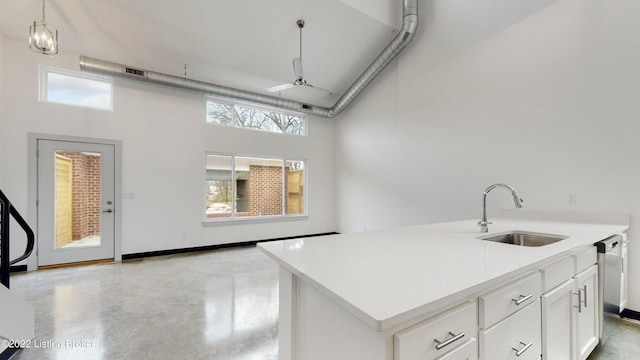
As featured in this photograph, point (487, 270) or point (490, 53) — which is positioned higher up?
point (490, 53)

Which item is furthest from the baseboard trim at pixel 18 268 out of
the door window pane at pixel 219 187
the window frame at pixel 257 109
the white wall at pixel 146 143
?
the window frame at pixel 257 109

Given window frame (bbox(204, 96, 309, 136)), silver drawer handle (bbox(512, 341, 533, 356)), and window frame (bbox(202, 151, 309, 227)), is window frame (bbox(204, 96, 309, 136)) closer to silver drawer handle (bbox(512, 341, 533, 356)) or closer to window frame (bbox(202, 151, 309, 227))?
window frame (bbox(202, 151, 309, 227))

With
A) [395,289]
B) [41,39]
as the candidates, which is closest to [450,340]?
[395,289]

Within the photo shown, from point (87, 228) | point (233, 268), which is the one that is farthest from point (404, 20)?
point (87, 228)

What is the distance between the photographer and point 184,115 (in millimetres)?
5148

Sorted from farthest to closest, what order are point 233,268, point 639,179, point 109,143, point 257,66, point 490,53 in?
1. point 257,66
2. point 109,143
3. point 233,268
4. point 490,53
5. point 639,179

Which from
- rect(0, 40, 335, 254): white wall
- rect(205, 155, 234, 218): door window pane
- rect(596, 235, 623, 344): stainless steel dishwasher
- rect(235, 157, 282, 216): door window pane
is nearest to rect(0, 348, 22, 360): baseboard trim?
rect(0, 40, 335, 254): white wall

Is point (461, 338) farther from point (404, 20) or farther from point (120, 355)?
point (404, 20)

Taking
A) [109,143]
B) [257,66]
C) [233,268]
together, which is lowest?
[233,268]

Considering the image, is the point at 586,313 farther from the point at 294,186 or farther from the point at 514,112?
the point at 294,186

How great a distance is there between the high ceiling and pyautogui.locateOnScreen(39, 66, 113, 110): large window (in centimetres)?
40

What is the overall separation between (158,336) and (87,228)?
334 centimetres

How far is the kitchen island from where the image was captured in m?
0.79

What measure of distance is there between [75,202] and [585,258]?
639cm
